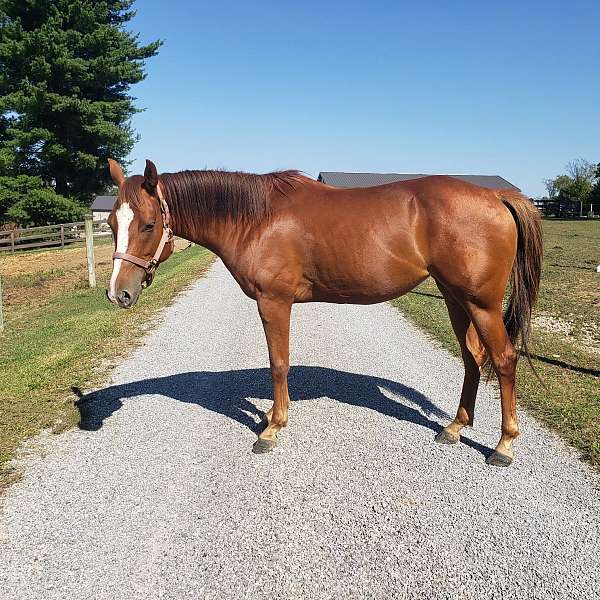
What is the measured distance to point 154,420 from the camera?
4809 millimetres

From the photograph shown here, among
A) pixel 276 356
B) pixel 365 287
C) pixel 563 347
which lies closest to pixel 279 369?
pixel 276 356

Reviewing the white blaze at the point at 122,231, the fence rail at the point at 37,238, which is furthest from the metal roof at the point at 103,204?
the white blaze at the point at 122,231

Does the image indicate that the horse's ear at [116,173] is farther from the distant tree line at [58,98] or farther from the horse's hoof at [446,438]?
the distant tree line at [58,98]

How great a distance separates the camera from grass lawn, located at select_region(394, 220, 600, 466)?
14.9 feet

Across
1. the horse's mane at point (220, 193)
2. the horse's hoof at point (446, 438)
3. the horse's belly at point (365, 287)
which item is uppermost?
the horse's mane at point (220, 193)

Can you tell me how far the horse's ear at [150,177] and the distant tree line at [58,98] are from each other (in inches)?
1249

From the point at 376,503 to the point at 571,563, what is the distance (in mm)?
1155

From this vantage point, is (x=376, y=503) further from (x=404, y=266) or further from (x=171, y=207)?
(x=171, y=207)

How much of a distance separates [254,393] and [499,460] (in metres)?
2.64

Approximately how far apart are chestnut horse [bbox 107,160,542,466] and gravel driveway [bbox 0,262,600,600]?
416 millimetres

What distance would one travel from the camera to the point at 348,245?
4102mm

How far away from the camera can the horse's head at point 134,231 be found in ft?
13.0

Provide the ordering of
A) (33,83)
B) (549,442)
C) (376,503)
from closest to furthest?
(376,503) < (549,442) < (33,83)

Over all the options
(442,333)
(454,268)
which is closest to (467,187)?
(454,268)
